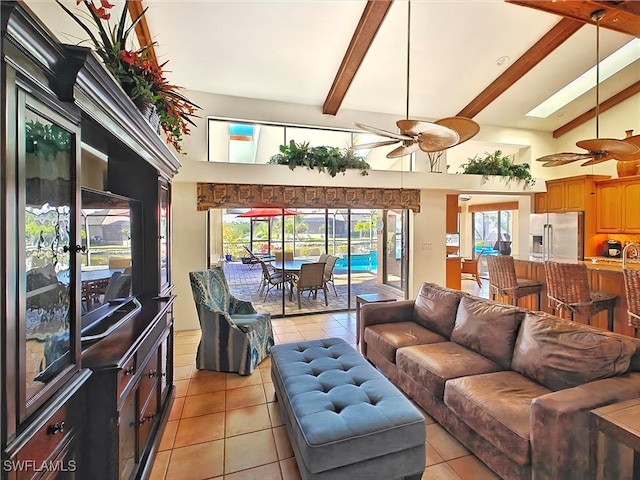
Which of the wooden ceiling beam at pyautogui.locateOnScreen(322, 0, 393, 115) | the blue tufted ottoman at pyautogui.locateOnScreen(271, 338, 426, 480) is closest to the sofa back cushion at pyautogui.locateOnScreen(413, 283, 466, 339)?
the blue tufted ottoman at pyautogui.locateOnScreen(271, 338, 426, 480)

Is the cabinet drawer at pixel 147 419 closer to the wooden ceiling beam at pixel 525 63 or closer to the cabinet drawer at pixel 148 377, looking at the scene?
the cabinet drawer at pixel 148 377

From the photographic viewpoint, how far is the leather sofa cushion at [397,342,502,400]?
2293 mm

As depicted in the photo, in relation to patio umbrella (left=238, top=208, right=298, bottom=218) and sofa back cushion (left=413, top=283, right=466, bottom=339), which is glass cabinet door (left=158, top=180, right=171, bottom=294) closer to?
sofa back cushion (left=413, top=283, right=466, bottom=339)

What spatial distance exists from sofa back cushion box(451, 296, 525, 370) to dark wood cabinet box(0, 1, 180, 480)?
8.03ft

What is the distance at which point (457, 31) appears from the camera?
4059 mm

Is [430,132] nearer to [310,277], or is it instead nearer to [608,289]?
[608,289]

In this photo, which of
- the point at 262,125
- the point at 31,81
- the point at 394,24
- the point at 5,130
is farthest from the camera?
the point at 262,125

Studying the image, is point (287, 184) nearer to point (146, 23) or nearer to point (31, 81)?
point (146, 23)

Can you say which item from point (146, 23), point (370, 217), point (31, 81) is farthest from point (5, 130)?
point (370, 217)

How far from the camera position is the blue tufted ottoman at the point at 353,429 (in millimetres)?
1620

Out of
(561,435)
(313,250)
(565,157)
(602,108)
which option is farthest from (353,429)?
(602,108)


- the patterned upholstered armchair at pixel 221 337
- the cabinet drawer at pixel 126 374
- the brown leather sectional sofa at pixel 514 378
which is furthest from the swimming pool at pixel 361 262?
the cabinet drawer at pixel 126 374

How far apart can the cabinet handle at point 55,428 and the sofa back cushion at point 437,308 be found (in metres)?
2.86

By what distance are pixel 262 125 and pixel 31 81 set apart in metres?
4.56
